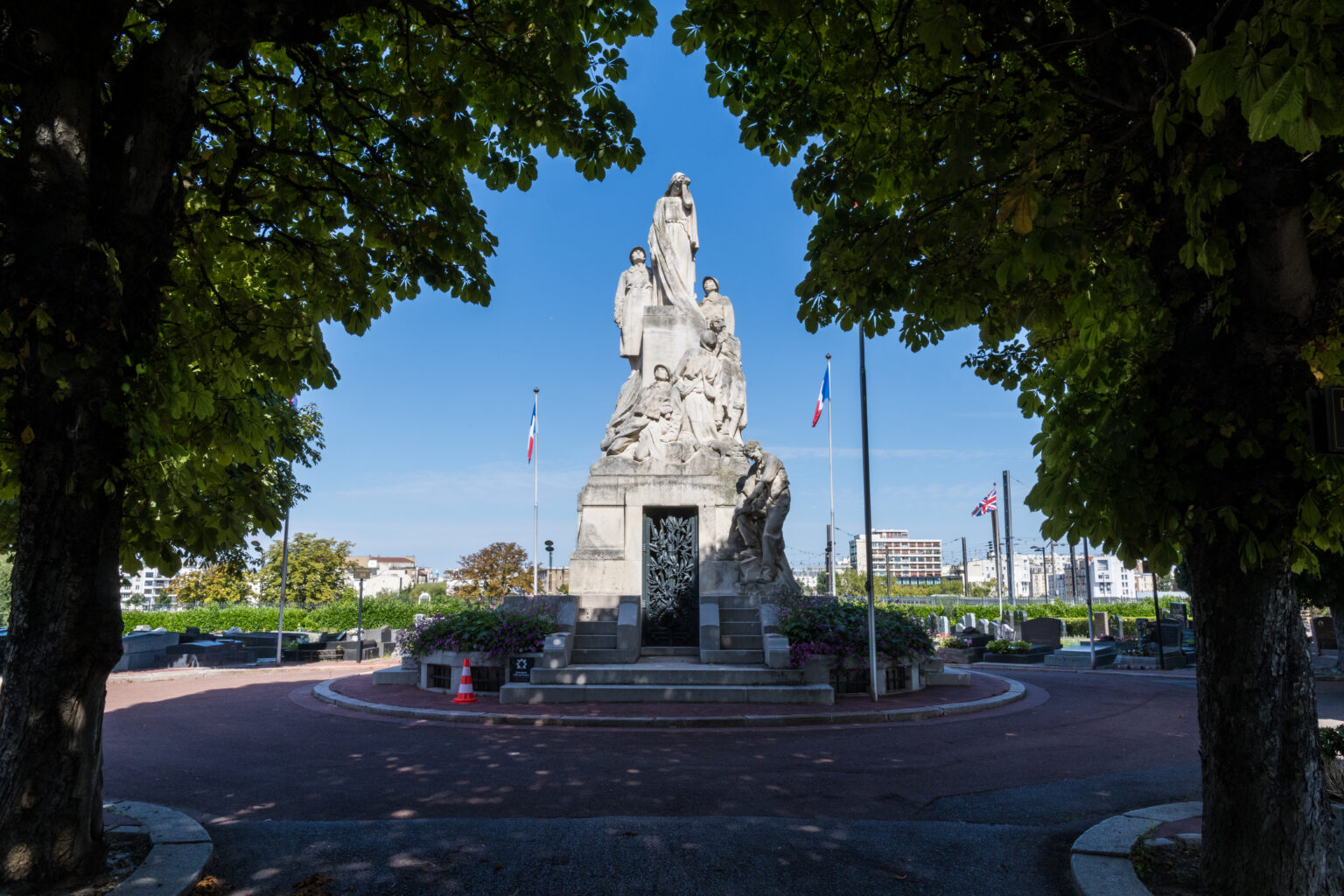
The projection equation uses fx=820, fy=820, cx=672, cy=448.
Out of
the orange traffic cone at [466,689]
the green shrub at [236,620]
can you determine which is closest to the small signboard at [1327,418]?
the orange traffic cone at [466,689]

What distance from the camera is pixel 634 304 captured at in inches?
830

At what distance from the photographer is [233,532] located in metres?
6.11

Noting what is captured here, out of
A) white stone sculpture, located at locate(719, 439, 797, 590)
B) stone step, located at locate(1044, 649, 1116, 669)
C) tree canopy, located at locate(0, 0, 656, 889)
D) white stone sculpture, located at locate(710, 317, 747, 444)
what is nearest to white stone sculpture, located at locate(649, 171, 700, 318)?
white stone sculpture, located at locate(710, 317, 747, 444)

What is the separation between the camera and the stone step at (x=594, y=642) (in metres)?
15.6

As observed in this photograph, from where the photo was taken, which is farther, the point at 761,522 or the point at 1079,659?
the point at 1079,659

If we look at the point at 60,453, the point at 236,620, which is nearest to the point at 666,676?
A: the point at 60,453

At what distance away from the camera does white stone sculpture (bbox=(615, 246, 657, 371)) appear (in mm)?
20797

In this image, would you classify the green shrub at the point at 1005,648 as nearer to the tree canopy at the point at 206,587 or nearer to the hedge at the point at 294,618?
the hedge at the point at 294,618

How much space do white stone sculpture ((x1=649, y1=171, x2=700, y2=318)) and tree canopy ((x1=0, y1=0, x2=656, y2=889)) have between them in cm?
1375

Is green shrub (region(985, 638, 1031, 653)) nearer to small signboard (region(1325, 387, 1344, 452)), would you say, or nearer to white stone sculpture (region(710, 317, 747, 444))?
white stone sculpture (region(710, 317, 747, 444))

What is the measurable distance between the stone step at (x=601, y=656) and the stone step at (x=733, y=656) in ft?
4.92

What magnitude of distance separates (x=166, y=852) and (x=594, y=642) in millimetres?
10757

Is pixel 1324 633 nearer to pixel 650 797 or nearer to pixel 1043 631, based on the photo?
pixel 1043 631

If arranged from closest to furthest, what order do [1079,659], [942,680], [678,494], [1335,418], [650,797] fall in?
[1335,418], [650,797], [942,680], [678,494], [1079,659]
